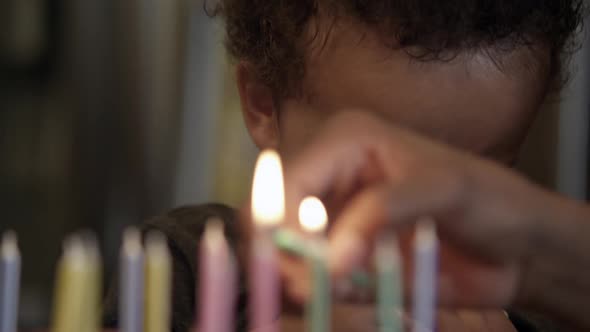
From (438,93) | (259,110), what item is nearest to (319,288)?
(438,93)

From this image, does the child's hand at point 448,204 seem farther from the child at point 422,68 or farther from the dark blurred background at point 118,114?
the dark blurred background at point 118,114

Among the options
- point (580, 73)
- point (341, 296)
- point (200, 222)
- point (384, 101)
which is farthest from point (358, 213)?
point (580, 73)

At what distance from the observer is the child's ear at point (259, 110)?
1123 millimetres

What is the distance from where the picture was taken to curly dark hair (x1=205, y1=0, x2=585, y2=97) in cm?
90

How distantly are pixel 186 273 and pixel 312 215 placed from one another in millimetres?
648

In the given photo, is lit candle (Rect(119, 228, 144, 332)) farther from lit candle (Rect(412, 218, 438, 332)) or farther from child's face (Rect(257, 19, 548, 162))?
child's face (Rect(257, 19, 548, 162))

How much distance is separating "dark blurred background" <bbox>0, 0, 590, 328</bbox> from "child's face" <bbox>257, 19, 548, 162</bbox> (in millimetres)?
1092

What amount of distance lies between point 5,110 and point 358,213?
1702mm

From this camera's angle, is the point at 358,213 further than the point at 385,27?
No

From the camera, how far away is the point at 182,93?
2072mm

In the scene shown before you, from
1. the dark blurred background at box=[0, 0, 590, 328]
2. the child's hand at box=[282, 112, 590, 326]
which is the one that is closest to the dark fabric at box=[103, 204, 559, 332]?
the child's hand at box=[282, 112, 590, 326]

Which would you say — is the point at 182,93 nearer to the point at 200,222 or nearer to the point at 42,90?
the point at 42,90

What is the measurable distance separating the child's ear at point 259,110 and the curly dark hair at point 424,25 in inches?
0.7

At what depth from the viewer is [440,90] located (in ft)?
2.91
